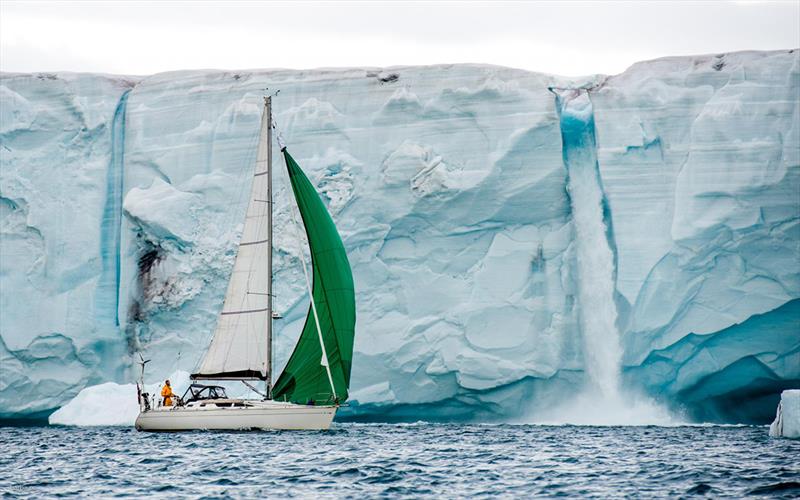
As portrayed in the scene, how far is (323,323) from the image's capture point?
69.1ft

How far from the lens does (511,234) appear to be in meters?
25.0

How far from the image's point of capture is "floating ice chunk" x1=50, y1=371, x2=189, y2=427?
946 inches

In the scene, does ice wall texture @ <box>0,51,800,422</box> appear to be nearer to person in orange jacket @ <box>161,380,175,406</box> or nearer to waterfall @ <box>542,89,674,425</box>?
waterfall @ <box>542,89,674,425</box>

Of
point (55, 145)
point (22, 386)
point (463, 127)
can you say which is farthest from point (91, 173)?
point (463, 127)

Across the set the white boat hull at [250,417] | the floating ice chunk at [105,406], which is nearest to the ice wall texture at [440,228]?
the floating ice chunk at [105,406]

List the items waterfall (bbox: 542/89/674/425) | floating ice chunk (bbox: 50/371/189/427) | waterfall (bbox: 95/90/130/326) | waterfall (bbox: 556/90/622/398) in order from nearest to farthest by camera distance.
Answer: floating ice chunk (bbox: 50/371/189/427), waterfall (bbox: 542/89/674/425), waterfall (bbox: 556/90/622/398), waterfall (bbox: 95/90/130/326)

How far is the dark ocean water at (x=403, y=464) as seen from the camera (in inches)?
539

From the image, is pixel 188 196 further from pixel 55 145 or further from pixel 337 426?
Answer: pixel 337 426

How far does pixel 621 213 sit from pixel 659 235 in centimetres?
83

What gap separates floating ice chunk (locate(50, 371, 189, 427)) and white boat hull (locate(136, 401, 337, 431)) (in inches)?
124

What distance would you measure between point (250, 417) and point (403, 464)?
4907mm

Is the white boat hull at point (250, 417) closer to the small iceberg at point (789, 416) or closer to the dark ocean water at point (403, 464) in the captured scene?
the dark ocean water at point (403, 464)

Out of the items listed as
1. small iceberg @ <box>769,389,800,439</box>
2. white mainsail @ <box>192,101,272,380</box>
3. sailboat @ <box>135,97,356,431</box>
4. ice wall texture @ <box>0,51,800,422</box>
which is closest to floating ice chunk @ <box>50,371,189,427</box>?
ice wall texture @ <box>0,51,800,422</box>

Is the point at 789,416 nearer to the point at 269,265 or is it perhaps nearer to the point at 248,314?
the point at 269,265
